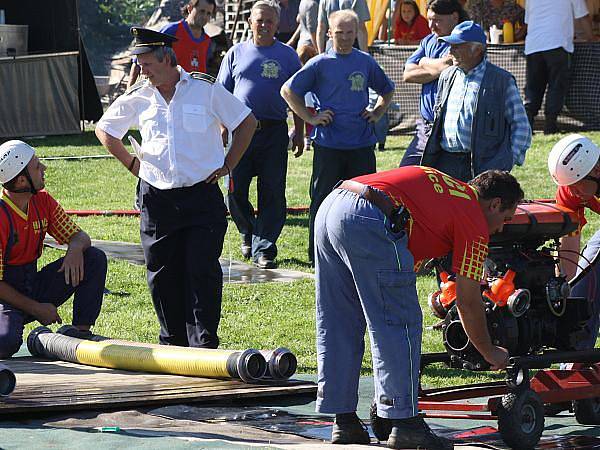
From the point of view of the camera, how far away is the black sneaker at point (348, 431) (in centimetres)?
582

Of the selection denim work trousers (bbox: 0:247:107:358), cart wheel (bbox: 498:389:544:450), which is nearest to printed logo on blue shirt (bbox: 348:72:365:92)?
denim work trousers (bbox: 0:247:107:358)

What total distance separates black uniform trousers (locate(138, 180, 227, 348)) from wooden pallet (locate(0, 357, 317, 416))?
2.18 ft

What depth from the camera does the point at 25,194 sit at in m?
7.91

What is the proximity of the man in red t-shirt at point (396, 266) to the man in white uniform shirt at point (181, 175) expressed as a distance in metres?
1.92

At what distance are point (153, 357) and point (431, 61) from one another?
3750mm

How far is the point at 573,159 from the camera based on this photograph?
666 cm

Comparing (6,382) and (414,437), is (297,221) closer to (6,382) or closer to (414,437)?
(6,382)

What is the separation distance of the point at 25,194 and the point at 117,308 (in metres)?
1.79

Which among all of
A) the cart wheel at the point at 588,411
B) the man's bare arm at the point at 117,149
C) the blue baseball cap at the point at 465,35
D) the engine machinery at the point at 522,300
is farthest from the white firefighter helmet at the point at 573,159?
the man's bare arm at the point at 117,149

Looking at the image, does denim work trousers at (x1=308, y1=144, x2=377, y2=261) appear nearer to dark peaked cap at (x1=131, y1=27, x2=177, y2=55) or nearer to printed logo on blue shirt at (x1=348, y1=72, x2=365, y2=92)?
printed logo on blue shirt at (x1=348, y1=72, x2=365, y2=92)

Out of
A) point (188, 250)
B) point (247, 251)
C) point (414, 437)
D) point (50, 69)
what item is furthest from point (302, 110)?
point (50, 69)

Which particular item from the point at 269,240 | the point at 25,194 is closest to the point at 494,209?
the point at 25,194

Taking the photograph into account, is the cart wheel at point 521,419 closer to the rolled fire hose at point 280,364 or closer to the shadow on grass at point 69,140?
the rolled fire hose at point 280,364

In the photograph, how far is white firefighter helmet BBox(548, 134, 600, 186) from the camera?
6660 millimetres
